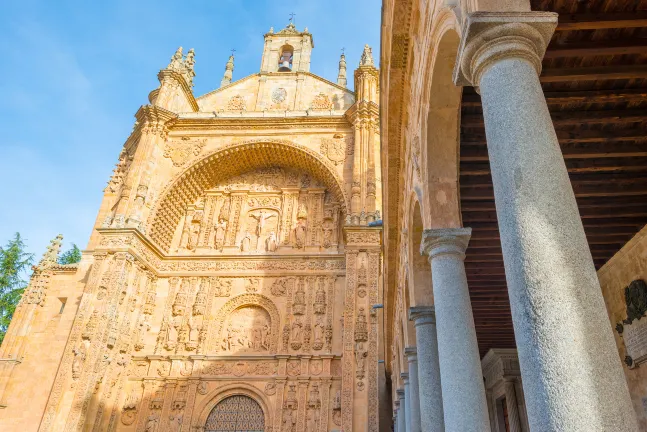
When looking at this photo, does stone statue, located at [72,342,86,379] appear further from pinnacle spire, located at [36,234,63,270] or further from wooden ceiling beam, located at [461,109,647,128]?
wooden ceiling beam, located at [461,109,647,128]

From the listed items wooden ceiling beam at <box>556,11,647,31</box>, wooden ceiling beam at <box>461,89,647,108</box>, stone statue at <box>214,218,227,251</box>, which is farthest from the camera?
stone statue at <box>214,218,227,251</box>

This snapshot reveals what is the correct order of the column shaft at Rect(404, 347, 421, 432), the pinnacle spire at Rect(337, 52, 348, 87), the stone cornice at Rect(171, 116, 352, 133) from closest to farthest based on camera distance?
the column shaft at Rect(404, 347, 421, 432) → the stone cornice at Rect(171, 116, 352, 133) → the pinnacle spire at Rect(337, 52, 348, 87)

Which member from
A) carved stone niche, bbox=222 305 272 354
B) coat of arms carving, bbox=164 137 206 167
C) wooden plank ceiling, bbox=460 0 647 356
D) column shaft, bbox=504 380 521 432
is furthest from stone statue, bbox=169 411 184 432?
wooden plank ceiling, bbox=460 0 647 356

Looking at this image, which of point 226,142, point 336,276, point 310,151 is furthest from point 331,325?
point 226,142

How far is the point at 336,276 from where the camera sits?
18.3 meters

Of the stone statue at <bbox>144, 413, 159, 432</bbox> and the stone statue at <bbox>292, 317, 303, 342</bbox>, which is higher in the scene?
the stone statue at <bbox>292, 317, 303, 342</bbox>

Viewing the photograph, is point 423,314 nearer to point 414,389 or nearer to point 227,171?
point 414,389

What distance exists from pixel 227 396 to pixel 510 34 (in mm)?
16738

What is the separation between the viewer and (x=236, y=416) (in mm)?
16578

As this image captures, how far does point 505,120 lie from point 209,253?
18255 mm

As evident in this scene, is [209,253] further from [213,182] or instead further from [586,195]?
[586,195]

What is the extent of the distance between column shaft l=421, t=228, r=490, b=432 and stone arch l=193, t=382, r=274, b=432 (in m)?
13.7

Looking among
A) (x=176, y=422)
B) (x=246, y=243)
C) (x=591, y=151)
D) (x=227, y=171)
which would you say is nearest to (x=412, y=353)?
(x=591, y=151)

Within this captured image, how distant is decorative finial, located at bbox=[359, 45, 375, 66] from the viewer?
2081 cm
